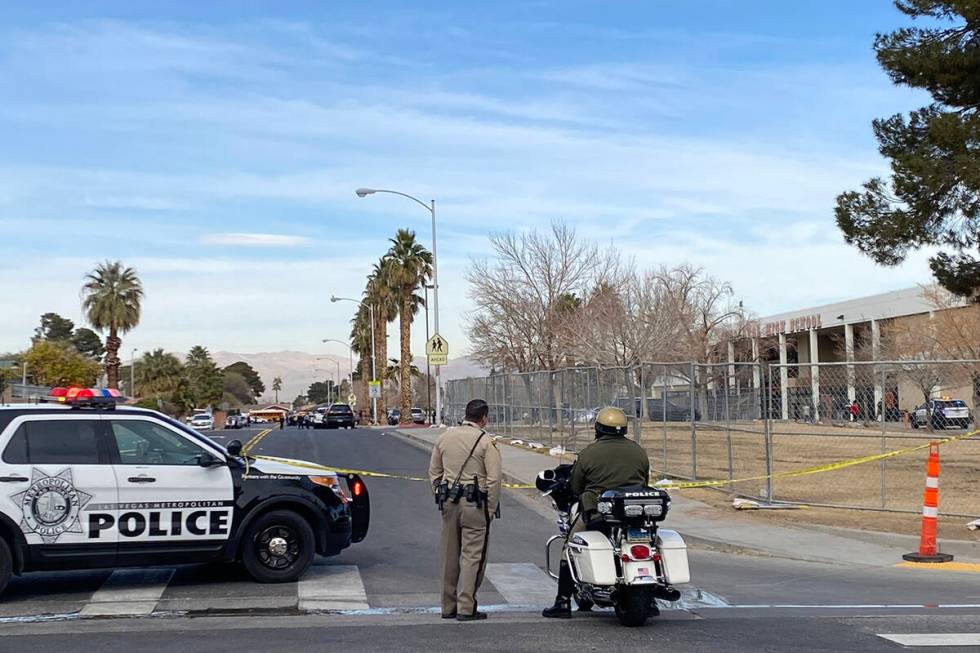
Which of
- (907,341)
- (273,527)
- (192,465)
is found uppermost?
(907,341)

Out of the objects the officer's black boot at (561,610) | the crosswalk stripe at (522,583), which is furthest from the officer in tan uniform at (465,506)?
the crosswalk stripe at (522,583)

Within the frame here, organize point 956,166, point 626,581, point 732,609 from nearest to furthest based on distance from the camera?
point 626,581, point 732,609, point 956,166

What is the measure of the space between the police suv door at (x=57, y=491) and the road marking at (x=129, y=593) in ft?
1.18

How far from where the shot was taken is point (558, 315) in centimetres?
4647

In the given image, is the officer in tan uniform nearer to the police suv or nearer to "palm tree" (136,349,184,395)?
the police suv

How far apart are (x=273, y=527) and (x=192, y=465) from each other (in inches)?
37.1

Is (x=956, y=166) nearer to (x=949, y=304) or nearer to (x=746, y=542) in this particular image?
(x=746, y=542)

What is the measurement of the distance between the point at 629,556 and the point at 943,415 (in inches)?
608

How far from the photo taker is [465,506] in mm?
8414

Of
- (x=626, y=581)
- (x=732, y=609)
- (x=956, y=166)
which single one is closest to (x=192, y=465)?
(x=626, y=581)

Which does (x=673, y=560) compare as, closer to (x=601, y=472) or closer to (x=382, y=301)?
(x=601, y=472)

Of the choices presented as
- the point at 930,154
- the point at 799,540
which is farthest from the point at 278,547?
the point at 930,154

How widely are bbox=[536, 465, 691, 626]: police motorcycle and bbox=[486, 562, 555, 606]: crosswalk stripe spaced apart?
1.27 m

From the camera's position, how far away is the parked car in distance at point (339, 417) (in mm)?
60250
